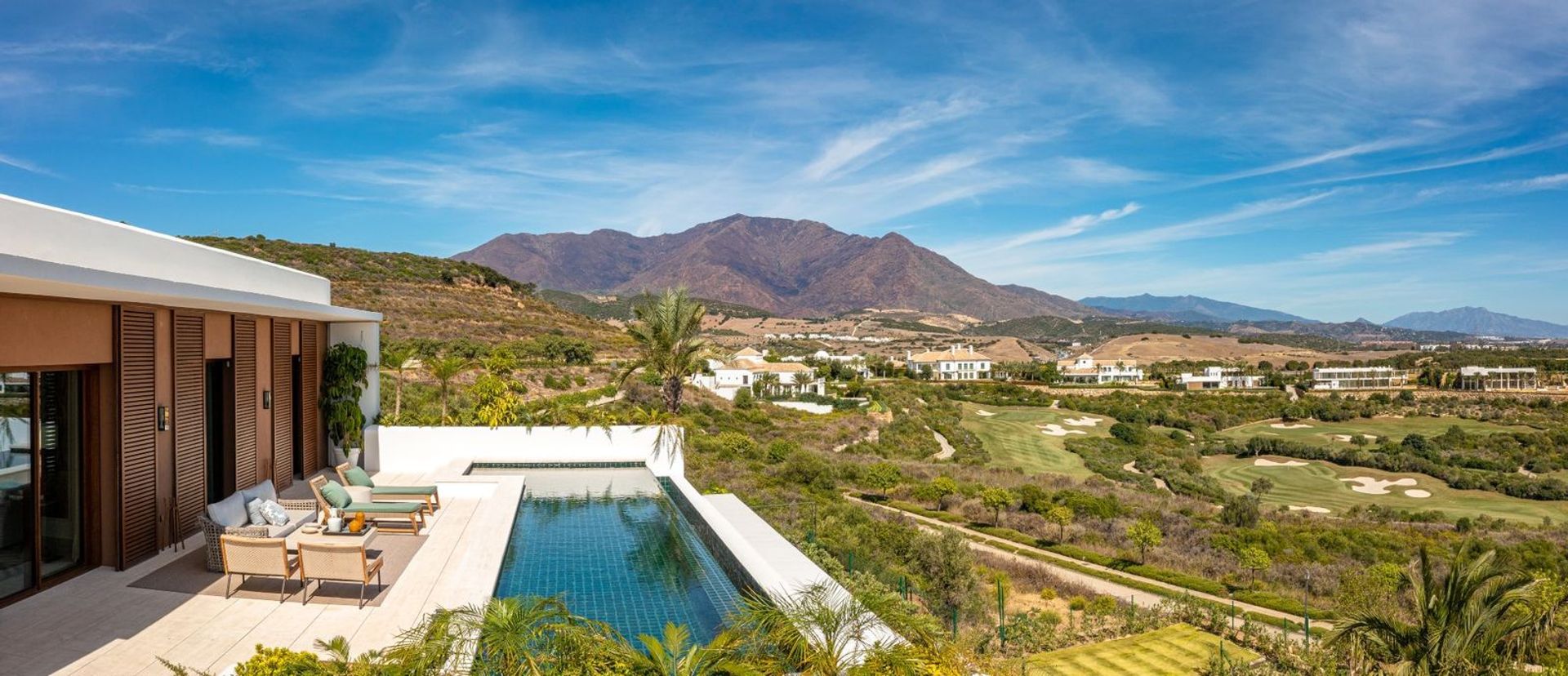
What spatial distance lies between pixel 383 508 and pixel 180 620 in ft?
9.08

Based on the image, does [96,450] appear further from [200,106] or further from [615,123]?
[615,123]

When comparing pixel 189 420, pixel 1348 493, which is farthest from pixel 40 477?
pixel 1348 493

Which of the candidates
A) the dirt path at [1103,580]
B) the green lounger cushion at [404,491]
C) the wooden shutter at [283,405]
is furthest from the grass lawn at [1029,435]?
the wooden shutter at [283,405]

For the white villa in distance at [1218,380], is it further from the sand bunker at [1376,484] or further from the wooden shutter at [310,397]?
the wooden shutter at [310,397]

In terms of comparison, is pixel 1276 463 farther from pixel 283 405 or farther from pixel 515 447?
pixel 283 405

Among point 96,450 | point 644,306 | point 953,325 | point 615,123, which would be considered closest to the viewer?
point 96,450

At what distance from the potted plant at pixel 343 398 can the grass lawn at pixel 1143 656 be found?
411 inches

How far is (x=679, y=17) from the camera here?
Result: 25.9 metres

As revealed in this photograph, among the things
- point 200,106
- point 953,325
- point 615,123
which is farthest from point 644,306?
point 953,325

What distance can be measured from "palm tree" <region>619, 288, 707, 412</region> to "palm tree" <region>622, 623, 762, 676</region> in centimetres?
1446

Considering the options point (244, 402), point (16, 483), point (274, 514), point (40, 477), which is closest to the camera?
point (16, 483)

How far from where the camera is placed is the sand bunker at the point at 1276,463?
1513 inches

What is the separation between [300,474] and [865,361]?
219ft

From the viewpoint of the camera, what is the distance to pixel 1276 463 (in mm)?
38938
